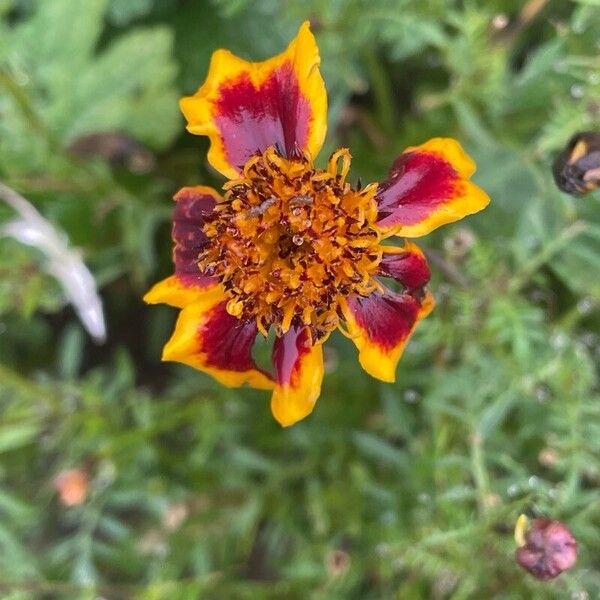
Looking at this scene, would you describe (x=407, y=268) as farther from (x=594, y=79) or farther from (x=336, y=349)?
(x=336, y=349)

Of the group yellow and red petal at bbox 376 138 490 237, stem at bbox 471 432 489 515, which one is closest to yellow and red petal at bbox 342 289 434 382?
yellow and red petal at bbox 376 138 490 237

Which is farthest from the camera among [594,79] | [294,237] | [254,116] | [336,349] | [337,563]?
[336,349]

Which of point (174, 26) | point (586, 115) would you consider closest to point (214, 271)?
point (586, 115)

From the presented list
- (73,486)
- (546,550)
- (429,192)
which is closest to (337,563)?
(73,486)

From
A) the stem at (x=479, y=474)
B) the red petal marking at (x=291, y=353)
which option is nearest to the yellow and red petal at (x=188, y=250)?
the red petal marking at (x=291, y=353)

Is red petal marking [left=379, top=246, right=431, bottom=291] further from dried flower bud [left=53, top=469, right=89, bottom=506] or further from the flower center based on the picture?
dried flower bud [left=53, top=469, right=89, bottom=506]

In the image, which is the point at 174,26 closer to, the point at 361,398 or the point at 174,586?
the point at 361,398
